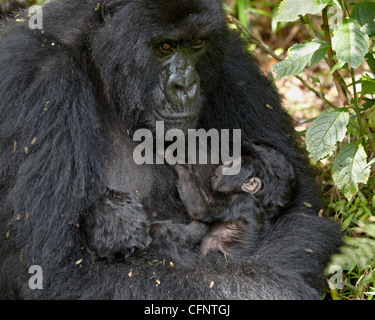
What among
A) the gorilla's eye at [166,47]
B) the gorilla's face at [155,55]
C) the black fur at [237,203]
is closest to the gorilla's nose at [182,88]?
the gorilla's face at [155,55]

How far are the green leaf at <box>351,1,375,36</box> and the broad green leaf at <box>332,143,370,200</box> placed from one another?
81 cm

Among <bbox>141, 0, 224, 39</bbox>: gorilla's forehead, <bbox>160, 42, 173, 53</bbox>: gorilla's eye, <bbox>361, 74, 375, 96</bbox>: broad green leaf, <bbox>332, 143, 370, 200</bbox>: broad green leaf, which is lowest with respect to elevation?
<bbox>332, 143, 370, 200</bbox>: broad green leaf

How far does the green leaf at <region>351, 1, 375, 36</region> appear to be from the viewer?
4.12 meters

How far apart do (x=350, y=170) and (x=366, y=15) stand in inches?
41.8

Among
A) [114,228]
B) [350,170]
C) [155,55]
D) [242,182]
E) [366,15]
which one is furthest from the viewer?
[242,182]

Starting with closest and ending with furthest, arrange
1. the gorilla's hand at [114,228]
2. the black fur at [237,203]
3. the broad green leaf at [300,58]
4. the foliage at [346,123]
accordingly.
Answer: the gorilla's hand at [114,228] → the foliage at [346,123] → the broad green leaf at [300,58] → the black fur at [237,203]

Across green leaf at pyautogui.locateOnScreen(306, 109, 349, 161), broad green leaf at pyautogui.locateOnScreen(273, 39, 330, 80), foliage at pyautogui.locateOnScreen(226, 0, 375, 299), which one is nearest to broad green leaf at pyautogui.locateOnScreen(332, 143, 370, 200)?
foliage at pyautogui.locateOnScreen(226, 0, 375, 299)

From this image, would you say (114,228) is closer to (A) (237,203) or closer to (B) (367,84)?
(A) (237,203)

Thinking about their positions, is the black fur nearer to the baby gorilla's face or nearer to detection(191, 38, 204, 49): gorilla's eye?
the baby gorilla's face

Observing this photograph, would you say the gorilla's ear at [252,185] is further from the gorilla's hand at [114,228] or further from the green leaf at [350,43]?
the green leaf at [350,43]

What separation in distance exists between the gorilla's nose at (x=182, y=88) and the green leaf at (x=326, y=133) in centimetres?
84

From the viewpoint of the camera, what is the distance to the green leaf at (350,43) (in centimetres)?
376

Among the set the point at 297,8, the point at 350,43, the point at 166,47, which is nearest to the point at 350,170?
the point at 350,43

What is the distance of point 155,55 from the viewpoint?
405 centimetres
